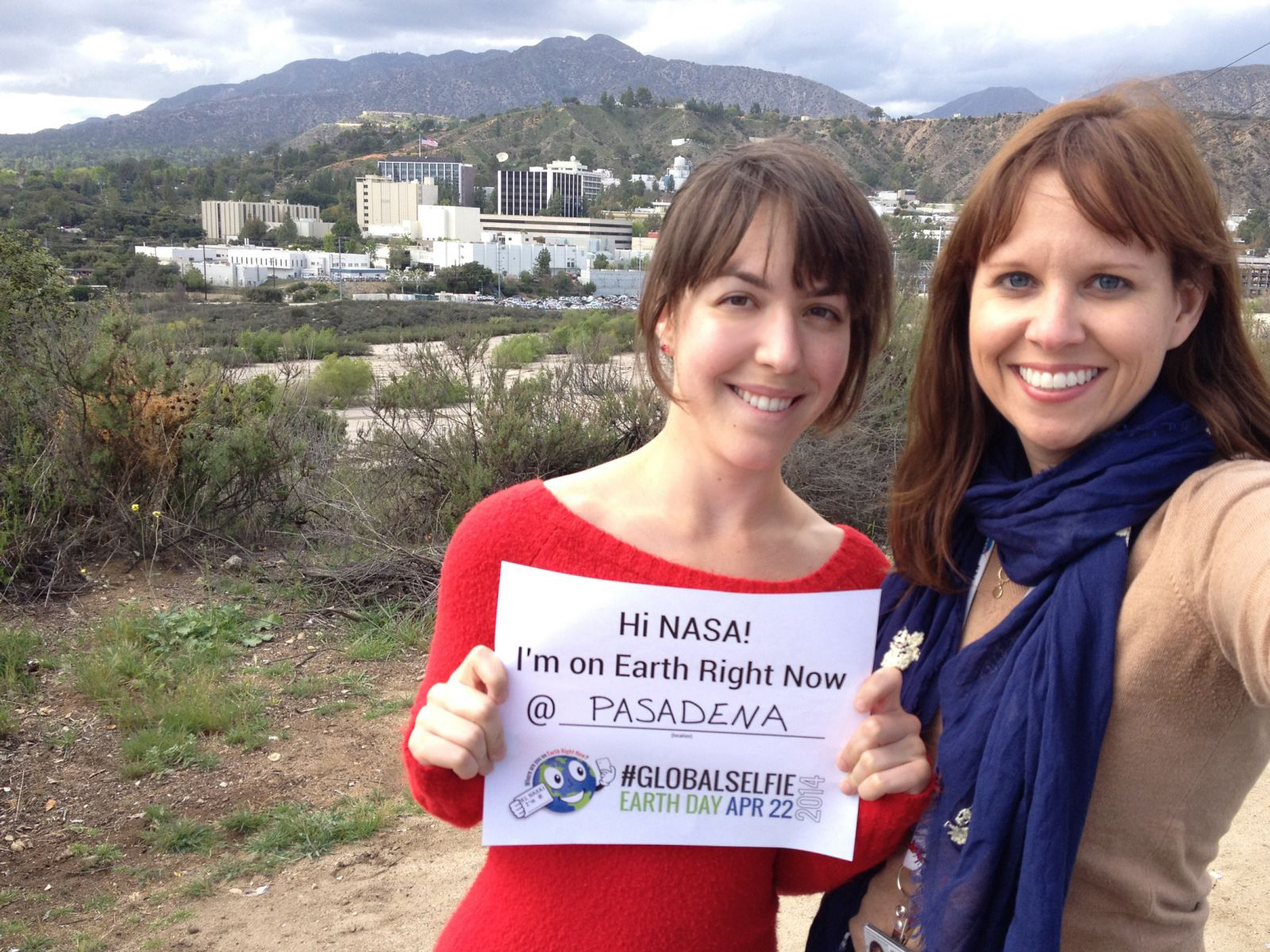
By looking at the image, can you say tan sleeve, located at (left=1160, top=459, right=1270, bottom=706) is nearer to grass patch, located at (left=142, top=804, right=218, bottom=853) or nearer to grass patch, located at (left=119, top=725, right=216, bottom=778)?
grass patch, located at (left=142, top=804, right=218, bottom=853)

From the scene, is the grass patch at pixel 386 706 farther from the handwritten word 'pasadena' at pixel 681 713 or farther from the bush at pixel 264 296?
the bush at pixel 264 296

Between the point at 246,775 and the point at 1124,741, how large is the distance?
415 cm

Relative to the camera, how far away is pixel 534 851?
142 cm

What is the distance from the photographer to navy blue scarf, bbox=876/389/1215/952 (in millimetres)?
1195

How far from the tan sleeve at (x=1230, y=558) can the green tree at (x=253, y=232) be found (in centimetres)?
8150

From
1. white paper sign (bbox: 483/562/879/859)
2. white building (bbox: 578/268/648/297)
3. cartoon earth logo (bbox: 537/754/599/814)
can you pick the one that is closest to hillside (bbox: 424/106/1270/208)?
white building (bbox: 578/268/648/297)

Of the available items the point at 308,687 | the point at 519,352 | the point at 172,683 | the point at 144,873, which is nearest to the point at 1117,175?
the point at 144,873

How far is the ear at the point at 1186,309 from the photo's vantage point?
1.30m

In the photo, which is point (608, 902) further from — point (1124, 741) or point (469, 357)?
point (469, 357)

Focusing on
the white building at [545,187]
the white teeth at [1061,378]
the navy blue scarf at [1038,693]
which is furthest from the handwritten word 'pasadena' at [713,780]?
the white building at [545,187]

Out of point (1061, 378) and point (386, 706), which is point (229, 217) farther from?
point (1061, 378)

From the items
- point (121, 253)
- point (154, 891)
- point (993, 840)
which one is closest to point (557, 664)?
point (993, 840)

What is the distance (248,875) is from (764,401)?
335 centimetres

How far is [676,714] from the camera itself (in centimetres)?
140
